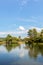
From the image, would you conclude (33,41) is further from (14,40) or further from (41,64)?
(41,64)

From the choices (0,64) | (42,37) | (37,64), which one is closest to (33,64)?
(37,64)

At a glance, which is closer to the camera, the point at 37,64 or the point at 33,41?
the point at 37,64

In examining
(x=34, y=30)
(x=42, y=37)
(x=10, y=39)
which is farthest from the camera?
(x=34, y=30)

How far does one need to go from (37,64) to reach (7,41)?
5969 cm

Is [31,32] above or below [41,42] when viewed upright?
above

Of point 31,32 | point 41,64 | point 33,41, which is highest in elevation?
point 31,32

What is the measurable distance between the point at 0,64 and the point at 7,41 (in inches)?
2323

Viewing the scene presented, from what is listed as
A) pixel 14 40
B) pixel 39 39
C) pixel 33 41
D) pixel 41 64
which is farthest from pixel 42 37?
pixel 41 64

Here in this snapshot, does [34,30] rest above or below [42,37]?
above

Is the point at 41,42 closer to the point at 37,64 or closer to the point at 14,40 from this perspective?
the point at 14,40

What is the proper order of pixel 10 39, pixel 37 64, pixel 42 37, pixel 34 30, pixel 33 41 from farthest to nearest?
1. pixel 34 30
2. pixel 10 39
3. pixel 33 41
4. pixel 42 37
5. pixel 37 64

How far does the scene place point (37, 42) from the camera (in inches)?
2422

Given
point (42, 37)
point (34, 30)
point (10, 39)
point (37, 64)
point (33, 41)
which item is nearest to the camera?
point (37, 64)

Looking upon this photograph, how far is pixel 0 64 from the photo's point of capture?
49.1ft
